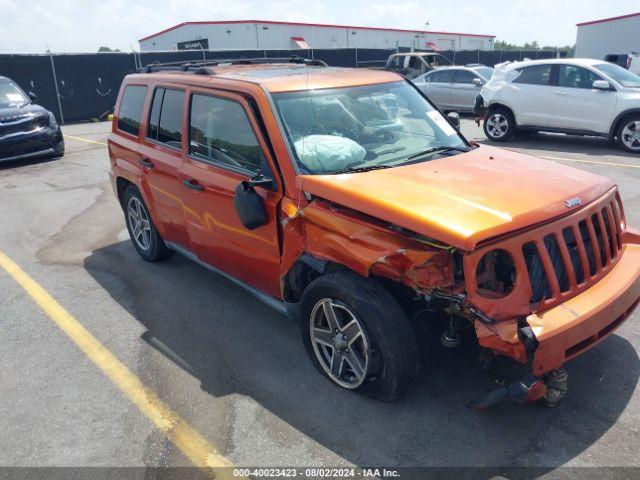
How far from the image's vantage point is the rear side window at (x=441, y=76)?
16344mm

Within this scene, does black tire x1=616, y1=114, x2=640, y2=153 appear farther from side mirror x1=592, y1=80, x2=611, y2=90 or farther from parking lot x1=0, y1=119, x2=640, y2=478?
parking lot x1=0, y1=119, x2=640, y2=478

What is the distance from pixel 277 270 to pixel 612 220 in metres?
2.17

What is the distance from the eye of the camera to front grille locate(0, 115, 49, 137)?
11203mm

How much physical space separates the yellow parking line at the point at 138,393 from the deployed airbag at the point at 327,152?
5.81ft

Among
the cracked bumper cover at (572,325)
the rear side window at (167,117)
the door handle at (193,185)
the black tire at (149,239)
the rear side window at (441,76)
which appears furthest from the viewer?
the rear side window at (441,76)

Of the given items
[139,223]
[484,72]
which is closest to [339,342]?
[139,223]

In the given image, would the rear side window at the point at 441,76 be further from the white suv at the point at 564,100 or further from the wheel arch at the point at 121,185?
the wheel arch at the point at 121,185

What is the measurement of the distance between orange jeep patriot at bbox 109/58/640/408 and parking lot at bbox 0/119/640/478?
24 centimetres

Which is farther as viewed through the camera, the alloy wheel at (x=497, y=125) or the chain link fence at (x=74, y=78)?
the chain link fence at (x=74, y=78)

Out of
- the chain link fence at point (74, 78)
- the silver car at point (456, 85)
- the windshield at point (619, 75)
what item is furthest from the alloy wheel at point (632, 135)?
the chain link fence at point (74, 78)

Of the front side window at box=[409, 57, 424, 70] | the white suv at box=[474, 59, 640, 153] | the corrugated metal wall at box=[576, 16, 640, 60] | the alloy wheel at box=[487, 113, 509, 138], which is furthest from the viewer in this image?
the corrugated metal wall at box=[576, 16, 640, 60]

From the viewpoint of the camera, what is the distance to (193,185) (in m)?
4.29

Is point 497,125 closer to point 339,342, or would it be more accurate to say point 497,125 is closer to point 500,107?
point 500,107

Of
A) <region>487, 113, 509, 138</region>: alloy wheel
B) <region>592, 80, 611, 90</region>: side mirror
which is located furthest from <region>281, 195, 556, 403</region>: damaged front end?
<region>487, 113, 509, 138</region>: alloy wheel
